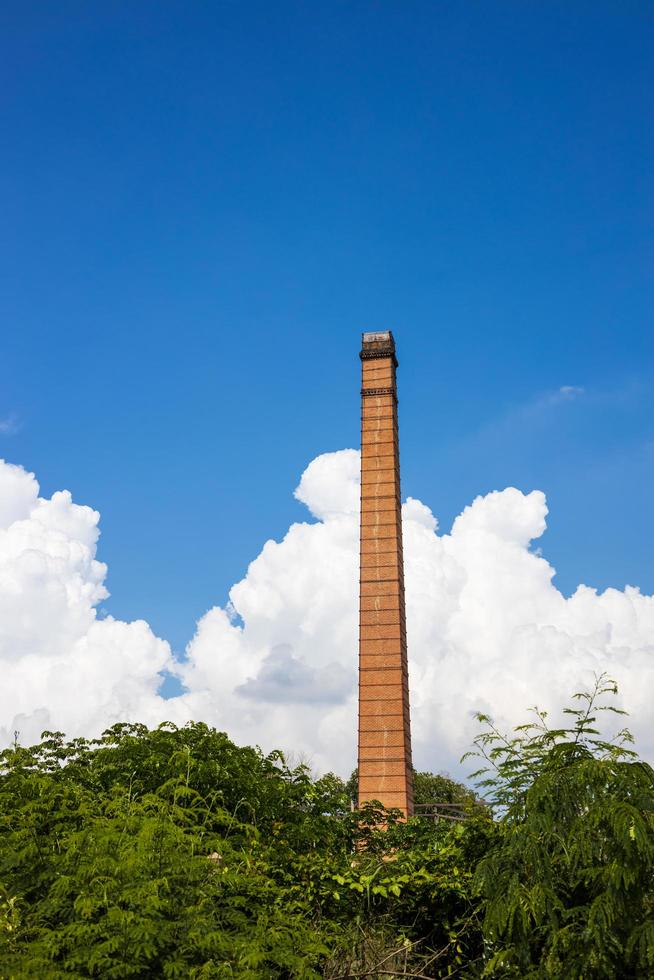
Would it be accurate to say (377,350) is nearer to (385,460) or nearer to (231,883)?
(385,460)

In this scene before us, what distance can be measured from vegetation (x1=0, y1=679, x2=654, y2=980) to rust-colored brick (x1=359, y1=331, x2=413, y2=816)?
13904 millimetres

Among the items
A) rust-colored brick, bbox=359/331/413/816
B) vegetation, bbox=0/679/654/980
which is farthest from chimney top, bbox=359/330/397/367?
vegetation, bbox=0/679/654/980

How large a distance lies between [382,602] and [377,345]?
8.71 m

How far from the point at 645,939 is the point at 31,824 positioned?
252 inches

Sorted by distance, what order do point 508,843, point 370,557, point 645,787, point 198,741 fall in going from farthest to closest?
point 370,557, point 198,741, point 508,843, point 645,787

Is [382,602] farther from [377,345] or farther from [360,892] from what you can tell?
[360,892]

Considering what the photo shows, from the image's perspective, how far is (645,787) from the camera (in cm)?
746

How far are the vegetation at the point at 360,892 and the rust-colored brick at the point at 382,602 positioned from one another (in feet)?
45.6

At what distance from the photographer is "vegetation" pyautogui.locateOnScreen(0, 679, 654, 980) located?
7.00 m

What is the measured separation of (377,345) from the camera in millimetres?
30062

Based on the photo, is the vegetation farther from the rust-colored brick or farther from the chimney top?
the chimney top

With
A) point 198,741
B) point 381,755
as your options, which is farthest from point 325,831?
point 381,755

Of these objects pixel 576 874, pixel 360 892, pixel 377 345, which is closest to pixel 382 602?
pixel 377 345

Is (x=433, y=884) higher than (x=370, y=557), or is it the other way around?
(x=370, y=557)
